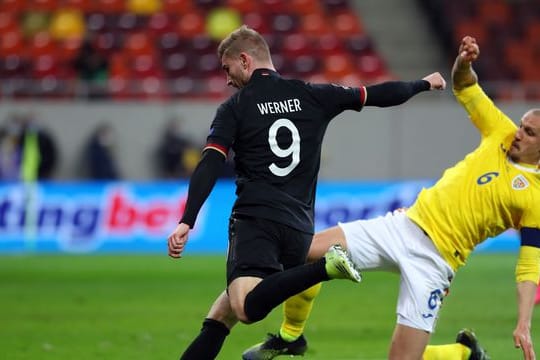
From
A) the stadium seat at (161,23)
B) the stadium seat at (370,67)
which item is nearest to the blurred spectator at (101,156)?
the stadium seat at (161,23)

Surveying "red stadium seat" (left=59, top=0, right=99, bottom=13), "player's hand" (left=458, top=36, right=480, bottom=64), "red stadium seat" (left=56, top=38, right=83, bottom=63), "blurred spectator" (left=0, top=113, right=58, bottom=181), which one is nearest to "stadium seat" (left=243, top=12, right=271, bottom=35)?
"red stadium seat" (left=59, top=0, right=99, bottom=13)

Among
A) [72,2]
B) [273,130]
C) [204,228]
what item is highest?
[72,2]

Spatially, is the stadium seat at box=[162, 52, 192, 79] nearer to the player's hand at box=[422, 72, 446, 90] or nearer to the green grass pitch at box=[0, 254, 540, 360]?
the green grass pitch at box=[0, 254, 540, 360]

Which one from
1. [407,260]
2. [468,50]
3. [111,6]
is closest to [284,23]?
[111,6]

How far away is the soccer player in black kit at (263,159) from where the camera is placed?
22.5 ft

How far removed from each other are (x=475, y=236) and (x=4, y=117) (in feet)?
49.7

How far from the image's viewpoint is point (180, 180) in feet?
70.9

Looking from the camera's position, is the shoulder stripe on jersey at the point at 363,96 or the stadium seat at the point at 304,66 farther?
the stadium seat at the point at 304,66

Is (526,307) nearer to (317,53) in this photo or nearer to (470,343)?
(470,343)

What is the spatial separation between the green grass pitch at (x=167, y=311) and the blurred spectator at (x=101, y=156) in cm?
279

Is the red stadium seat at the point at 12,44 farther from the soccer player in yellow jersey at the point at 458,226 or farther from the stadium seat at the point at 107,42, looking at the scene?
the soccer player in yellow jersey at the point at 458,226

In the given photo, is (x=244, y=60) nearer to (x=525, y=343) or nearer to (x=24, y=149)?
(x=525, y=343)

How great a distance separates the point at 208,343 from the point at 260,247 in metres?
0.70

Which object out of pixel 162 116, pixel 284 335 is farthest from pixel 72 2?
pixel 284 335
